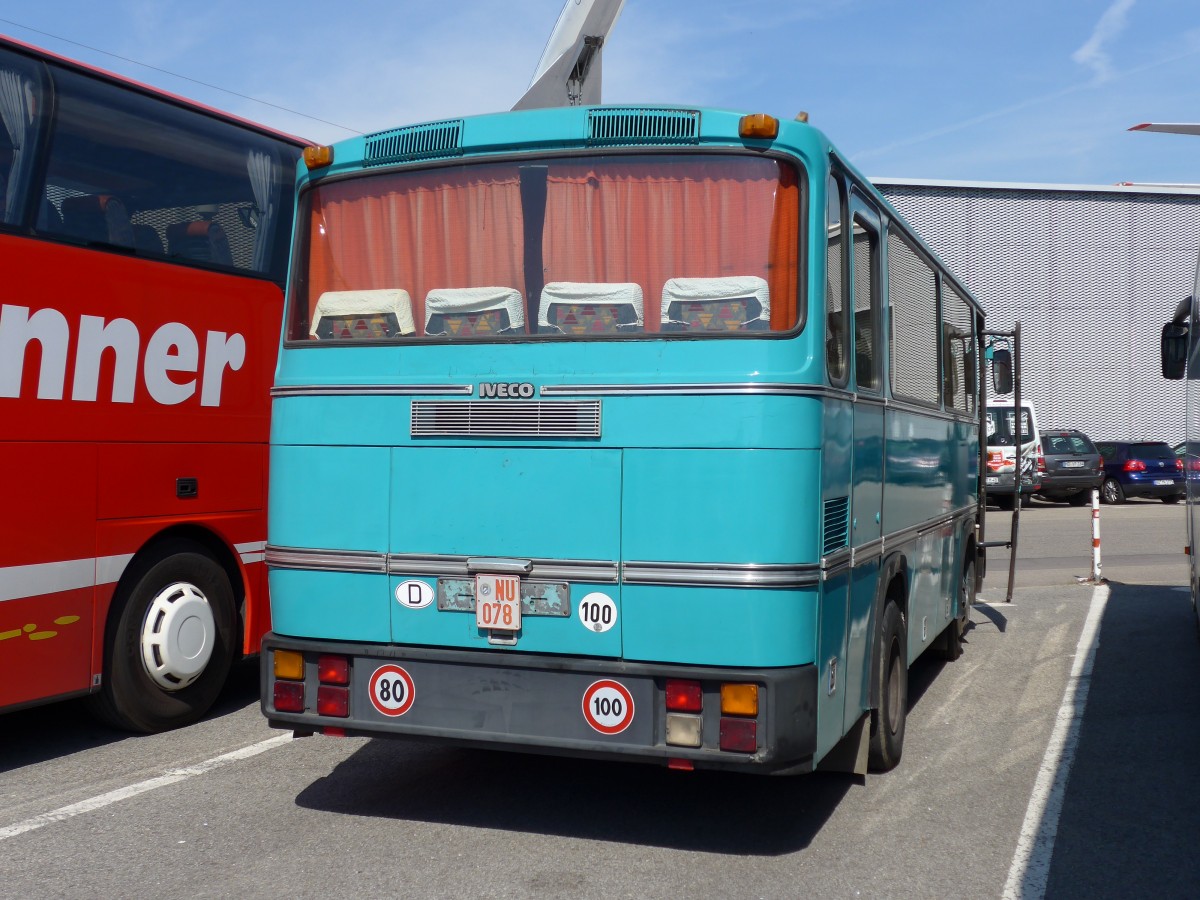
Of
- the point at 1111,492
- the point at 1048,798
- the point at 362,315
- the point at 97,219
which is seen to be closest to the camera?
the point at 362,315

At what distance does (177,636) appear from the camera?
733 cm

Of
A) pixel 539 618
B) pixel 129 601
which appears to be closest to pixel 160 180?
pixel 129 601

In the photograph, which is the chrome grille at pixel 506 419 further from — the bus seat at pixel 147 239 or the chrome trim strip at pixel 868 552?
the bus seat at pixel 147 239

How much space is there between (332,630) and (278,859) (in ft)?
3.03

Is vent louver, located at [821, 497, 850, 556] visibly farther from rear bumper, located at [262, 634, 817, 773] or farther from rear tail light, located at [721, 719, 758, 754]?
rear tail light, located at [721, 719, 758, 754]

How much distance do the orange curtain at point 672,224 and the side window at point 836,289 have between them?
264 mm

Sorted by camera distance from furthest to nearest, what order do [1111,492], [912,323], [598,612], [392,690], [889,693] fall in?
[1111,492]
[912,323]
[889,693]
[392,690]
[598,612]

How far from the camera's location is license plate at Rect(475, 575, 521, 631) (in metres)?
5.04

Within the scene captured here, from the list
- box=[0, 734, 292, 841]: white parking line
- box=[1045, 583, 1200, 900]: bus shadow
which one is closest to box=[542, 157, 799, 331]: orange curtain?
box=[1045, 583, 1200, 900]: bus shadow

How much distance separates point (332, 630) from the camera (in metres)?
5.39

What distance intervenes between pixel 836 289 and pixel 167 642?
4294 millimetres

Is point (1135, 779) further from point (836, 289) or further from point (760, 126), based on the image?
point (760, 126)

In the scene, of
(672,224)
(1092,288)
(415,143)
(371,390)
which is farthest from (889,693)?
(1092,288)

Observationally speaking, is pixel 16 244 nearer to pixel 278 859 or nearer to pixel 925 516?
pixel 278 859
